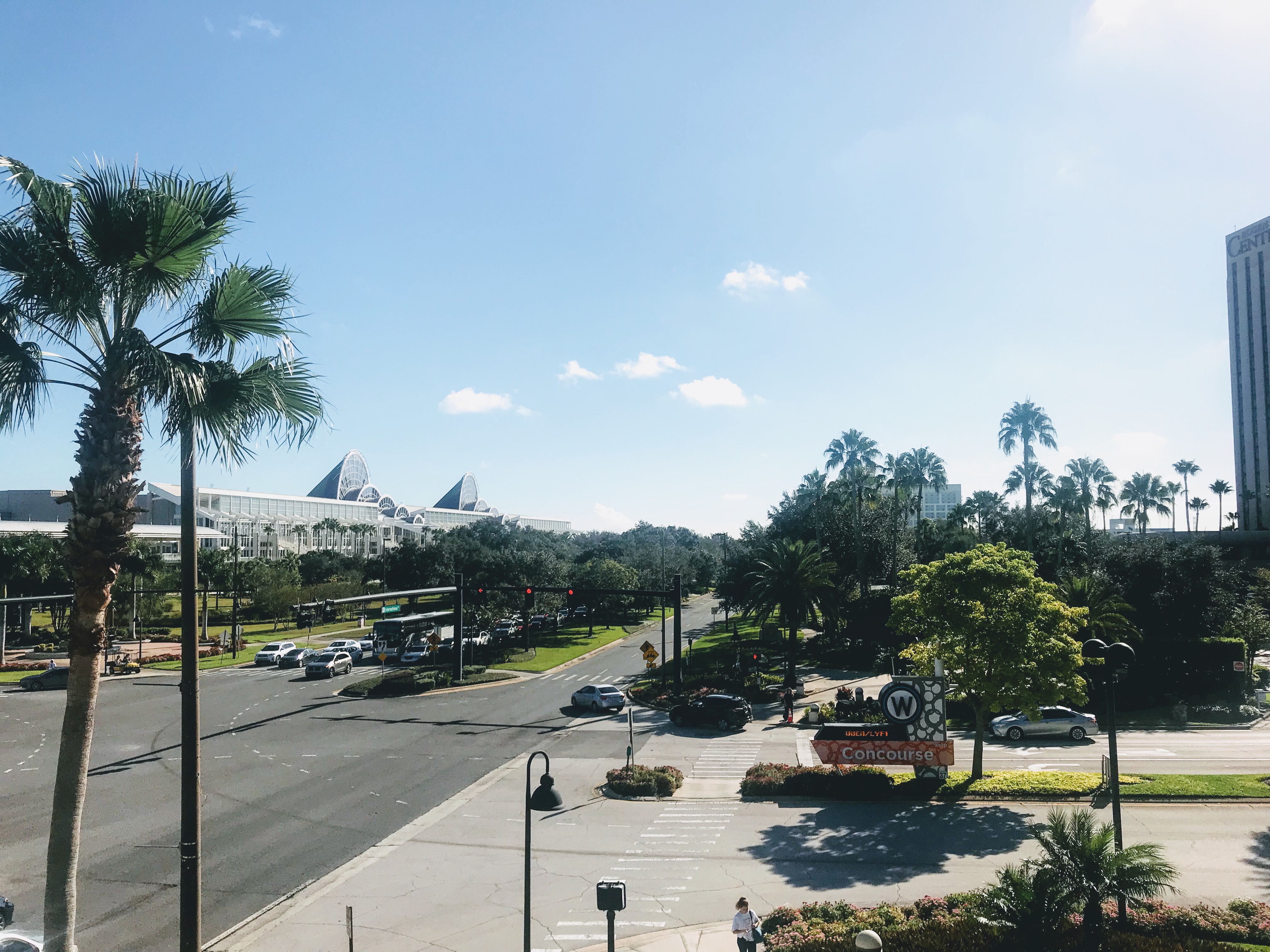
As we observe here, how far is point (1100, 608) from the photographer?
123 ft

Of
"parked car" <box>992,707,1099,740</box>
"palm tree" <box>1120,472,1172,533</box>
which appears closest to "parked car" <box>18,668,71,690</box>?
"parked car" <box>992,707,1099,740</box>

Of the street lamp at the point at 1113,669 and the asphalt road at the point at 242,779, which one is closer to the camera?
the street lamp at the point at 1113,669

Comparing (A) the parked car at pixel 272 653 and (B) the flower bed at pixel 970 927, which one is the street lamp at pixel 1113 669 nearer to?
(B) the flower bed at pixel 970 927

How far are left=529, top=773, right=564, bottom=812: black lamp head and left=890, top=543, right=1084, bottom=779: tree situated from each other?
1575cm

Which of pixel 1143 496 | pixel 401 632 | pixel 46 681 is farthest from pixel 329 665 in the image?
pixel 1143 496

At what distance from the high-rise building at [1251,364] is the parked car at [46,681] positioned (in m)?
156

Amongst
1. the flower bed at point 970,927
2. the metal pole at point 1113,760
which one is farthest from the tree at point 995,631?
the flower bed at point 970,927

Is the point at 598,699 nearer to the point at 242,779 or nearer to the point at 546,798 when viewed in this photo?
the point at 242,779

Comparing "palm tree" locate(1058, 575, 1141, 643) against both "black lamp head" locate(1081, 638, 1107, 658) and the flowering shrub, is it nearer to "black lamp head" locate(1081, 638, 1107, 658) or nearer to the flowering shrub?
the flowering shrub

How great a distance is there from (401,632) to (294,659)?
9027mm

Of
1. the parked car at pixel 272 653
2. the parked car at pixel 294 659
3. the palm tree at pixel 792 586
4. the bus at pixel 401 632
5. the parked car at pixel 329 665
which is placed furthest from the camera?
the bus at pixel 401 632

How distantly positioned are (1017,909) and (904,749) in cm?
1311

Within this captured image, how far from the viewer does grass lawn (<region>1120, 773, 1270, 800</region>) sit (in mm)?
23328

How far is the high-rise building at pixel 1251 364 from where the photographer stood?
13112 cm
